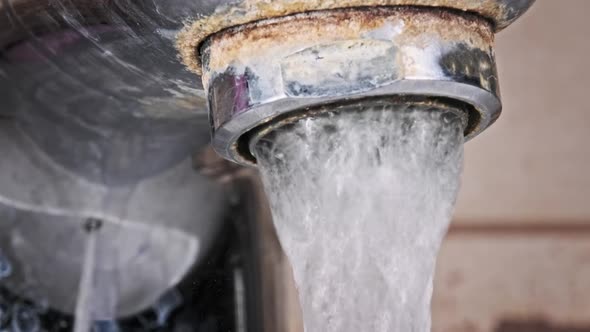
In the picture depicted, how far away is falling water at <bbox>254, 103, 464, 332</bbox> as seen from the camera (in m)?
0.30

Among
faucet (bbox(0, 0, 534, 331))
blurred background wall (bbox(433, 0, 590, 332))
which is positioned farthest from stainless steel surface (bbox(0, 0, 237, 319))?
blurred background wall (bbox(433, 0, 590, 332))

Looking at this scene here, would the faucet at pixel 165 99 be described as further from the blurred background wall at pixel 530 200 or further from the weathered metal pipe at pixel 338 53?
the blurred background wall at pixel 530 200

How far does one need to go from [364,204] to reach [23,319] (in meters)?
0.25

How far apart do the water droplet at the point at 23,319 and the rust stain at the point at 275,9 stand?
0.80 feet

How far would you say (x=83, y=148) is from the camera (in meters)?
0.44

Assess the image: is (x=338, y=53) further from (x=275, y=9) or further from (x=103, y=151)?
(x=103, y=151)

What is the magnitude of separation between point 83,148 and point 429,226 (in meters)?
0.19

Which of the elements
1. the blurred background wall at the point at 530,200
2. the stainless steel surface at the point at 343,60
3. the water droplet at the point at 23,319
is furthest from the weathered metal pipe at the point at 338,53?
the blurred background wall at the point at 530,200

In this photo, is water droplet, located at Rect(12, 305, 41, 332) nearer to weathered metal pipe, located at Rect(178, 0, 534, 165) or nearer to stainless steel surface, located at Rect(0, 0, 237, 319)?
stainless steel surface, located at Rect(0, 0, 237, 319)

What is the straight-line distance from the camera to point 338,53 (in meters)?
0.27

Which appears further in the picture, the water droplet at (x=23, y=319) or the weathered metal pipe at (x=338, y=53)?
the water droplet at (x=23, y=319)

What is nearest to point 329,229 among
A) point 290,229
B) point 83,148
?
point 290,229

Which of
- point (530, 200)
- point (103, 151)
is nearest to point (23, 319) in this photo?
point (103, 151)

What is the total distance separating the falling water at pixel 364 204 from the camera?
304mm
